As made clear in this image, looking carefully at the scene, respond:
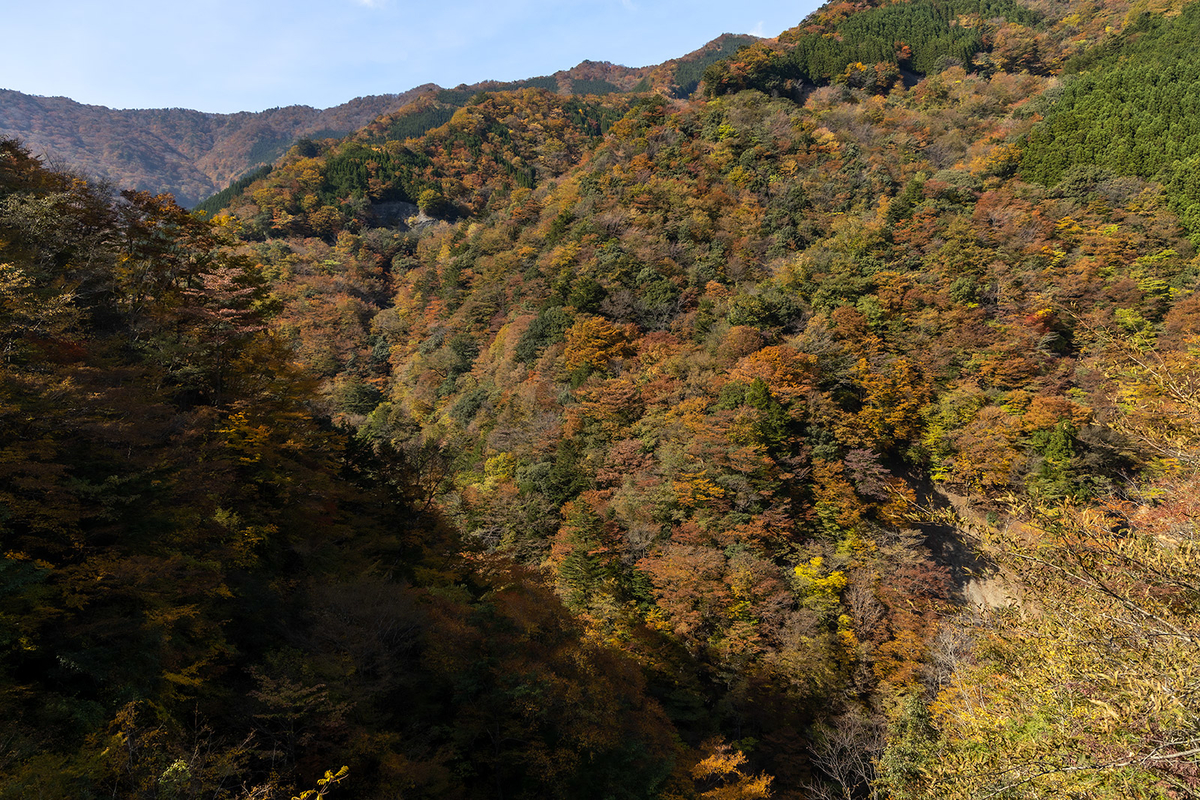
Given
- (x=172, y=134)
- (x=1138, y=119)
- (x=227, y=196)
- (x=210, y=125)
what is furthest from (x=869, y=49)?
(x=210, y=125)

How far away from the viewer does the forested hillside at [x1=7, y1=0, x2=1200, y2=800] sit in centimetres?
772

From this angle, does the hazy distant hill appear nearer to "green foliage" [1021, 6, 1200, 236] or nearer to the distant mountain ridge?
the distant mountain ridge

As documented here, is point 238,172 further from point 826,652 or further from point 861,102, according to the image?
point 826,652

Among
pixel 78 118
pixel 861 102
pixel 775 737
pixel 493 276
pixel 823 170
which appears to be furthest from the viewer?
pixel 78 118

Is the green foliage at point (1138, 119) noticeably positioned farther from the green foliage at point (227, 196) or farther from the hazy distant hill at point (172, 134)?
the hazy distant hill at point (172, 134)

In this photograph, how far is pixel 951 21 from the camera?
6762cm

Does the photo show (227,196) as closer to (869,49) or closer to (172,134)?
(869,49)

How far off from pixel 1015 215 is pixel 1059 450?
65.3 ft

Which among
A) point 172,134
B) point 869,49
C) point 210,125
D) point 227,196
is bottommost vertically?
point 227,196

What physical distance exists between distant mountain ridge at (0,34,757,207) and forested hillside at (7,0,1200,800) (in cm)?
8070

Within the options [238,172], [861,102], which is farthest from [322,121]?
[861,102]

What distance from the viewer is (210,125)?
17000cm

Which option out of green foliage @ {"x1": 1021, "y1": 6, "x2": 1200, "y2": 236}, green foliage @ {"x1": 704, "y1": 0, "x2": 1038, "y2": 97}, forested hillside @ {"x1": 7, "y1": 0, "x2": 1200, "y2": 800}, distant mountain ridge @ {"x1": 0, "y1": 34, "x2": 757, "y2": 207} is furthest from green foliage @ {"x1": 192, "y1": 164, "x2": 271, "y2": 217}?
green foliage @ {"x1": 1021, "y1": 6, "x2": 1200, "y2": 236}

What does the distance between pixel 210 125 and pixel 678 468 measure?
219339mm
